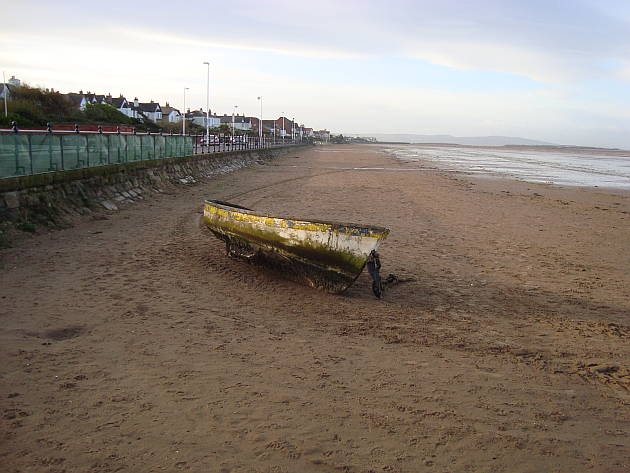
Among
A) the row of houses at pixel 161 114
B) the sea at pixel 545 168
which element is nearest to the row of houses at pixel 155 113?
the row of houses at pixel 161 114

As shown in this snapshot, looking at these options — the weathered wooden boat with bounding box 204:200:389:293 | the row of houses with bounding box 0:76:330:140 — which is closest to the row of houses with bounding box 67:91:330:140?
the row of houses with bounding box 0:76:330:140

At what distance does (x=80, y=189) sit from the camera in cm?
1327

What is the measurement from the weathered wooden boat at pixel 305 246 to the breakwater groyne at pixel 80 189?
14.5ft

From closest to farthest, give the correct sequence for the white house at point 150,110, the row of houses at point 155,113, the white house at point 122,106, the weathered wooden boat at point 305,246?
the weathered wooden boat at point 305,246 < the row of houses at point 155,113 < the white house at point 122,106 < the white house at point 150,110

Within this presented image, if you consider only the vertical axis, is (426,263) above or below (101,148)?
below

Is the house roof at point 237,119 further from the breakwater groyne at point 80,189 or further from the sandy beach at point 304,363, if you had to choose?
the sandy beach at point 304,363

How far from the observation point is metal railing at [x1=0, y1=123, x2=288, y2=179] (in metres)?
10.7

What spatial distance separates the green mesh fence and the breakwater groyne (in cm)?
22

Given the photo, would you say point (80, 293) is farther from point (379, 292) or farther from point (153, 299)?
point (379, 292)

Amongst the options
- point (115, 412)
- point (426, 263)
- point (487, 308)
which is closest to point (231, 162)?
point (426, 263)

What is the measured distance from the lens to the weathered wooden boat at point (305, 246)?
7177 mm

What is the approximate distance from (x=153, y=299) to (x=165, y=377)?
7.70 feet

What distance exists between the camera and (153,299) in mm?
6852

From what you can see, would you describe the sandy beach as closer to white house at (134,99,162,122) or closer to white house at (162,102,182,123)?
white house at (134,99,162,122)
